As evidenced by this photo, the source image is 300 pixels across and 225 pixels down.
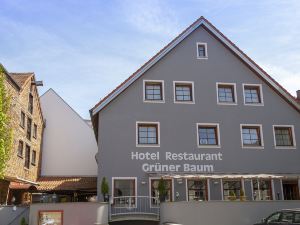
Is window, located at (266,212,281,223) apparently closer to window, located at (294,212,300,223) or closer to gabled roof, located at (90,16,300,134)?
window, located at (294,212,300,223)

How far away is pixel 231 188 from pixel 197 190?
194 cm

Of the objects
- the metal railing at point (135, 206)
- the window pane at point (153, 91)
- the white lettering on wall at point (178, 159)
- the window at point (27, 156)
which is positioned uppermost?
the window pane at point (153, 91)

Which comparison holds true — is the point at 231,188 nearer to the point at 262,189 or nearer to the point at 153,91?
the point at 262,189

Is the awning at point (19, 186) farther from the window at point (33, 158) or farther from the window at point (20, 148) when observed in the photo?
the window at point (33, 158)

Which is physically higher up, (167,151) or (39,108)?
(39,108)

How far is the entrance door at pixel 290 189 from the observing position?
2291 centimetres

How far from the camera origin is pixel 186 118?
76.2 feet

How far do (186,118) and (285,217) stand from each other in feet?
28.6

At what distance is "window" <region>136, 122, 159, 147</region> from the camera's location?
22.4 metres

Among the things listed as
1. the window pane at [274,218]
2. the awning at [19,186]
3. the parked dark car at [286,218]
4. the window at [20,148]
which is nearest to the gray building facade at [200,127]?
the window pane at [274,218]

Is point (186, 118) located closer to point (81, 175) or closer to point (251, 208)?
point (251, 208)

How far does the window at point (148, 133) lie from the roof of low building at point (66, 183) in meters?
7.82

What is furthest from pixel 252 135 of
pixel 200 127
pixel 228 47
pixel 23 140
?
pixel 23 140

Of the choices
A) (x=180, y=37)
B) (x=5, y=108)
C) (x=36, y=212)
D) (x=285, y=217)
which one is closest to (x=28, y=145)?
(x=5, y=108)
